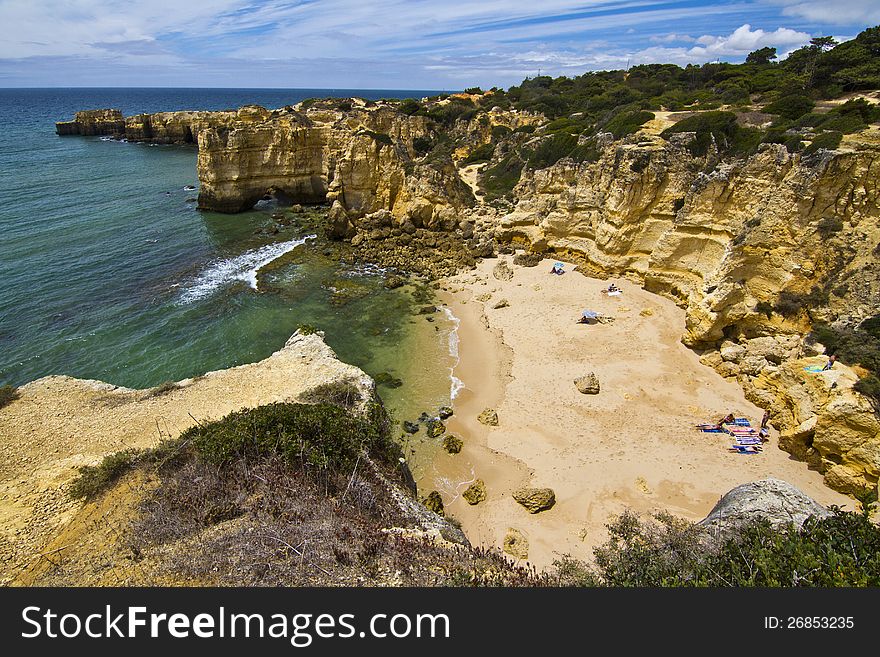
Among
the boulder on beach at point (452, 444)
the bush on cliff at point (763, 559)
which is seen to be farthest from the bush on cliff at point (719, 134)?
the bush on cliff at point (763, 559)

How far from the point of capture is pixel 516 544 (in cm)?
1239

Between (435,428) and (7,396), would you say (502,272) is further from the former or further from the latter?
(7,396)

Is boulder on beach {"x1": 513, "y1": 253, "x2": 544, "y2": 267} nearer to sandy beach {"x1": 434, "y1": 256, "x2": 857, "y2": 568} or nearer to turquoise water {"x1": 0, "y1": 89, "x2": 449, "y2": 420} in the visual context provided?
sandy beach {"x1": 434, "y1": 256, "x2": 857, "y2": 568}

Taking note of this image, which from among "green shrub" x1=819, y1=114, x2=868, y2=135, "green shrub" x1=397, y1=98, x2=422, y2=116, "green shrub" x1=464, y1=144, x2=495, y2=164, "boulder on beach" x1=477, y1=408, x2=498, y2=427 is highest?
"green shrub" x1=397, y1=98, x2=422, y2=116

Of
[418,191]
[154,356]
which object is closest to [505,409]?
[154,356]

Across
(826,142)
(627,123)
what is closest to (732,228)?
(826,142)

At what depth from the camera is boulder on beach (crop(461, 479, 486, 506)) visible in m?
14.0

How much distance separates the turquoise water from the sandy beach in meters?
3.19

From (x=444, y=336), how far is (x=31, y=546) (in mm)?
17001

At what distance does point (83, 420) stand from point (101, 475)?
4623mm

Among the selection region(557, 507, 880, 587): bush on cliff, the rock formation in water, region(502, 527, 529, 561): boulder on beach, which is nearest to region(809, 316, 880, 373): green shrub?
the rock formation in water

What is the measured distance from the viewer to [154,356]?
20938 mm

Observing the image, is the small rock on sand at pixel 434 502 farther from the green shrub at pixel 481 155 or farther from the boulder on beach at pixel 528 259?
the green shrub at pixel 481 155

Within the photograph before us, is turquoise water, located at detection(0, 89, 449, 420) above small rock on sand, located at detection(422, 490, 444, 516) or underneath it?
above
